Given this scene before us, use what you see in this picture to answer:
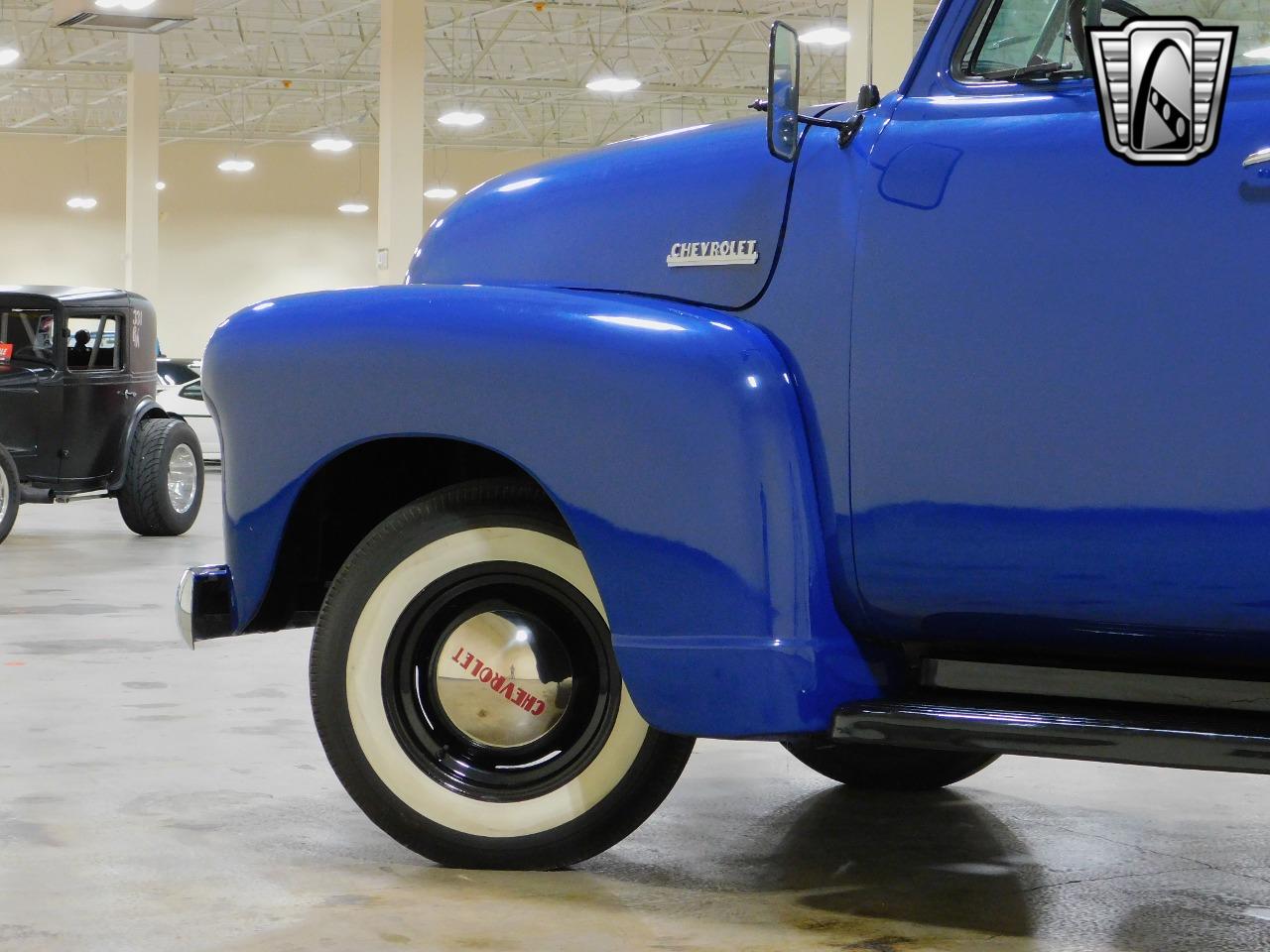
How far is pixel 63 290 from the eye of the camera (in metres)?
11.7

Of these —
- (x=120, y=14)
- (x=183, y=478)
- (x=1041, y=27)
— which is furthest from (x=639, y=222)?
(x=120, y=14)

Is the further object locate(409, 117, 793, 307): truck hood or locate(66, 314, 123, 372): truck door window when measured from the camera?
locate(66, 314, 123, 372): truck door window

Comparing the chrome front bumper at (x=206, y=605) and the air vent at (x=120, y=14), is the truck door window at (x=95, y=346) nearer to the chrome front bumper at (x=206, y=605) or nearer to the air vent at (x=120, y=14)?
the air vent at (x=120, y=14)

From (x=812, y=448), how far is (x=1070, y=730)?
26.4 inches

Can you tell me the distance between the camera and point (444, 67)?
32.1 m

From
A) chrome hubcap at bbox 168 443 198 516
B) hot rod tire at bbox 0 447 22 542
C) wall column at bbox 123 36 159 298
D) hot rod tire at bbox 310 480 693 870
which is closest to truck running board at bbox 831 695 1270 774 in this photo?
hot rod tire at bbox 310 480 693 870

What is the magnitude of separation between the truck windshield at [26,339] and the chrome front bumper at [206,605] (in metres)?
8.44

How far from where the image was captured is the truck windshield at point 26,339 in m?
11.5

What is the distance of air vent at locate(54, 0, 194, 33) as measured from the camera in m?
17.2

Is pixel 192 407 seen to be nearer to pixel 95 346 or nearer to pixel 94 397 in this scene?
pixel 95 346

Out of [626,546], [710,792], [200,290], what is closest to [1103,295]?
[626,546]

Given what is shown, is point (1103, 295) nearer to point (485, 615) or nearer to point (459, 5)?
point (485, 615)

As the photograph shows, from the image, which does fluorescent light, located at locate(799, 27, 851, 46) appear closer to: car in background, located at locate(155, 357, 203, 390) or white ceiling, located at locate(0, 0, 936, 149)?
white ceiling, located at locate(0, 0, 936, 149)

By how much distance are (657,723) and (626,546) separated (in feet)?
1.07
